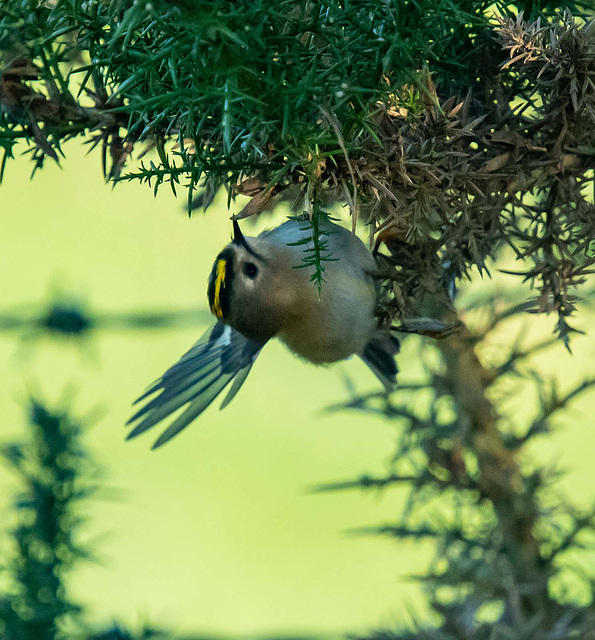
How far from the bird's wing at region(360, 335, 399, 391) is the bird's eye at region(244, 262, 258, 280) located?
6.3 inches

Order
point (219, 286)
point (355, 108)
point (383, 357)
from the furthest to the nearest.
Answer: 1. point (383, 357)
2. point (219, 286)
3. point (355, 108)

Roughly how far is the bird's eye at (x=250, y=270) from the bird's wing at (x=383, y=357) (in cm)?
16

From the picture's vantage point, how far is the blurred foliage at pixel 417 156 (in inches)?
12.7

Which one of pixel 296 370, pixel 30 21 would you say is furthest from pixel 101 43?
pixel 296 370

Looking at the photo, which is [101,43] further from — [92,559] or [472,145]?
[92,559]

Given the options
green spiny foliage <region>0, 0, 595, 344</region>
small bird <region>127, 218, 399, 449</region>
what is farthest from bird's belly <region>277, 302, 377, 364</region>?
green spiny foliage <region>0, 0, 595, 344</region>

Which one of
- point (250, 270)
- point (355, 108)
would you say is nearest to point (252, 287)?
point (250, 270)

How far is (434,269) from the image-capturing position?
0.46 m

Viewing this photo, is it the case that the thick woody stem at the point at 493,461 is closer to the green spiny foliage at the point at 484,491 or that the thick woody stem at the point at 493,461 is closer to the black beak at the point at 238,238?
the green spiny foliage at the point at 484,491

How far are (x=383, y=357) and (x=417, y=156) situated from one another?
1.31 ft

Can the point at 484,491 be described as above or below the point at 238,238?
below

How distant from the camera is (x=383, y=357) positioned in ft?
2.47

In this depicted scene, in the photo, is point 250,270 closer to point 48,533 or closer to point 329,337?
point 329,337

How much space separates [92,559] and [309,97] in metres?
0.46
